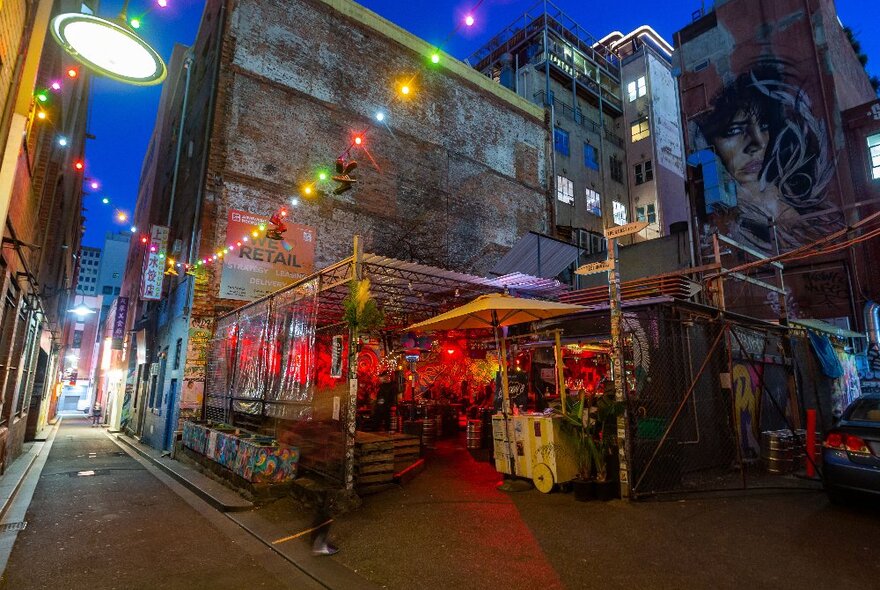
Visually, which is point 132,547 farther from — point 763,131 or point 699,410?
point 763,131

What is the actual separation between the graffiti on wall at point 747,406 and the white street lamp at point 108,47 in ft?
36.3

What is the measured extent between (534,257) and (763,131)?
14.6 metres

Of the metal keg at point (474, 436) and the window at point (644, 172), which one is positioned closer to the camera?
the metal keg at point (474, 436)

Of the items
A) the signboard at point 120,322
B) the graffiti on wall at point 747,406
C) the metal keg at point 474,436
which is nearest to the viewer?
Answer: the graffiti on wall at point 747,406

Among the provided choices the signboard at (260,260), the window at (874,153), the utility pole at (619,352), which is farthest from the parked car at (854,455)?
the window at (874,153)

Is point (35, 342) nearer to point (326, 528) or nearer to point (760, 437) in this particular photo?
point (326, 528)

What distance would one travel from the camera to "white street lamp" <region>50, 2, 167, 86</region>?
341cm

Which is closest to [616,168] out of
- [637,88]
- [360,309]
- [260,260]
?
[637,88]

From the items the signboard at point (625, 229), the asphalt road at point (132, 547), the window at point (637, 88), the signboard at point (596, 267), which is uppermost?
the window at point (637, 88)

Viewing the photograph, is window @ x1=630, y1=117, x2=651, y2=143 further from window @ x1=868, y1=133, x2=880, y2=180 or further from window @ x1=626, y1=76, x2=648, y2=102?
window @ x1=868, y1=133, x2=880, y2=180

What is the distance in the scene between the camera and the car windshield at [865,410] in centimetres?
692

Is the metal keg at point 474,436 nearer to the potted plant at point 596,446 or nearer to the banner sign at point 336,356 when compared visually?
the potted plant at point 596,446

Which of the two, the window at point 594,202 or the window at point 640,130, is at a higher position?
the window at point 640,130

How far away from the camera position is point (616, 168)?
27750 millimetres
